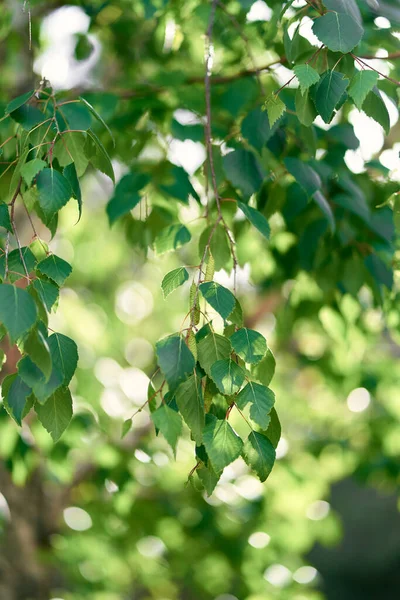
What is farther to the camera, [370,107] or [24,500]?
[24,500]

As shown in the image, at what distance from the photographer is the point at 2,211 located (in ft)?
2.54

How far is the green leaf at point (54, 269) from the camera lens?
2.52ft

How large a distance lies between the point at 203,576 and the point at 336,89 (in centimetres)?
217

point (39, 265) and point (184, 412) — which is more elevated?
point (39, 265)

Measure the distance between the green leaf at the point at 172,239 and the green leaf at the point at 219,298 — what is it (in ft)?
0.93

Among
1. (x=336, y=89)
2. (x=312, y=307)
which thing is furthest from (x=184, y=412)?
(x=312, y=307)

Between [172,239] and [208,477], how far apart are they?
0.41m

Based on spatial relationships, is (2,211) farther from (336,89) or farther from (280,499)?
(280,499)

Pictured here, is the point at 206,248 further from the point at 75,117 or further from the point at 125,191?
the point at 125,191

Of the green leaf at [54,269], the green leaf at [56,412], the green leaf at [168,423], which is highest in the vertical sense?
the green leaf at [54,269]

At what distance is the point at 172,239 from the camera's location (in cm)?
105

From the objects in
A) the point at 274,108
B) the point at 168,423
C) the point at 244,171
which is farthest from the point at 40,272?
the point at 244,171

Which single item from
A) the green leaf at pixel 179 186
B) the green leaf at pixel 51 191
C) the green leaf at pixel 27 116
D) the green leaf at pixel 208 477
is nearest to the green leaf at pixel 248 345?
the green leaf at pixel 208 477

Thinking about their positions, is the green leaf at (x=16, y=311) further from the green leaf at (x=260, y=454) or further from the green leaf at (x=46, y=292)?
the green leaf at (x=260, y=454)
